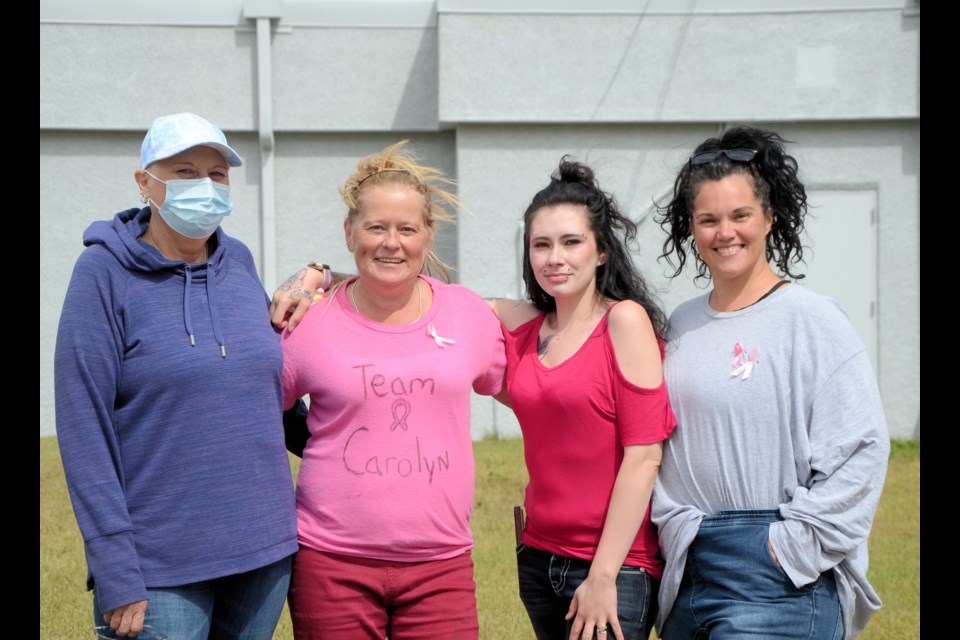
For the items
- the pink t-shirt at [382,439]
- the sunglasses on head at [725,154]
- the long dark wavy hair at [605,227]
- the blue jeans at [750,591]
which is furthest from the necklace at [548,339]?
the blue jeans at [750,591]

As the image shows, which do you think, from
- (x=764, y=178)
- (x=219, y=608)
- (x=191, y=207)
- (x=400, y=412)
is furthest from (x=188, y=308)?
(x=764, y=178)

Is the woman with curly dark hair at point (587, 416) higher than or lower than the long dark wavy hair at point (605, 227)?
lower

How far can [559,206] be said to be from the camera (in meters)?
3.15

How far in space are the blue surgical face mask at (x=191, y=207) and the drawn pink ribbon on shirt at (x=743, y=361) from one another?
1.61m

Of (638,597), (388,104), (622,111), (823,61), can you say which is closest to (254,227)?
(388,104)

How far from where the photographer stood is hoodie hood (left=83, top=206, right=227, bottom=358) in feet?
9.10

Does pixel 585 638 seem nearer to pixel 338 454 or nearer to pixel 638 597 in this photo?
pixel 638 597

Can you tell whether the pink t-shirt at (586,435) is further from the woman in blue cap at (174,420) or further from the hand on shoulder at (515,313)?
the woman in blue cap at (174,420)

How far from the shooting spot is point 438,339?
10.2ft

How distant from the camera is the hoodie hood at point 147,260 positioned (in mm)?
2773

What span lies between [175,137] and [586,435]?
1.54 metres

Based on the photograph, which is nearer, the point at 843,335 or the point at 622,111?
the point at 843,335

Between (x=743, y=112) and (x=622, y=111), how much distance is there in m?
1.36

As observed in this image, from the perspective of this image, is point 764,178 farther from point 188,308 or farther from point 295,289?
point 188,308
